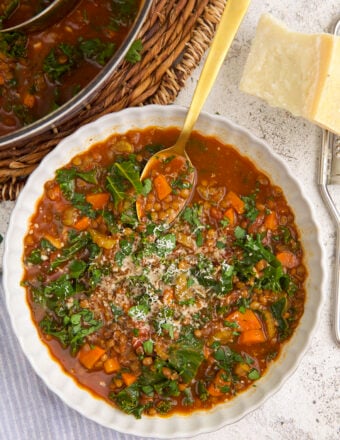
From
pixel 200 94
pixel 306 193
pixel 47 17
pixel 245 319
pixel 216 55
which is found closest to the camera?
pixel 47 17

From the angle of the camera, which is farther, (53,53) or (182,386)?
(182,386)

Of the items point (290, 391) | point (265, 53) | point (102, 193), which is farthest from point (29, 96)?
point (290, 391)

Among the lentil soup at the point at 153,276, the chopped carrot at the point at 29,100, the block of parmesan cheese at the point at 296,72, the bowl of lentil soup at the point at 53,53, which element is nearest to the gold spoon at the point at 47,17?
the bowl of lentil soup at the point at 53,53

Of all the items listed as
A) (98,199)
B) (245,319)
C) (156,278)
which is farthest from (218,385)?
(98,199)

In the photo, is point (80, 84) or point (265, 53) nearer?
point (80, 84)

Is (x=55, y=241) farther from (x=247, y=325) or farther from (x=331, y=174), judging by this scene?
(x=331, y=174)

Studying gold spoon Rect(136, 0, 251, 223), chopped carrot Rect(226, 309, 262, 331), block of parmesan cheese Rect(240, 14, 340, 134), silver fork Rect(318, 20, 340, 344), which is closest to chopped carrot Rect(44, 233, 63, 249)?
gold spoon Rect(136, 0, 251, 223)

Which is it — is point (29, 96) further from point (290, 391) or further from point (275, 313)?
point (290, 391)

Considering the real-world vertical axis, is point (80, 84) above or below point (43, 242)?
above
